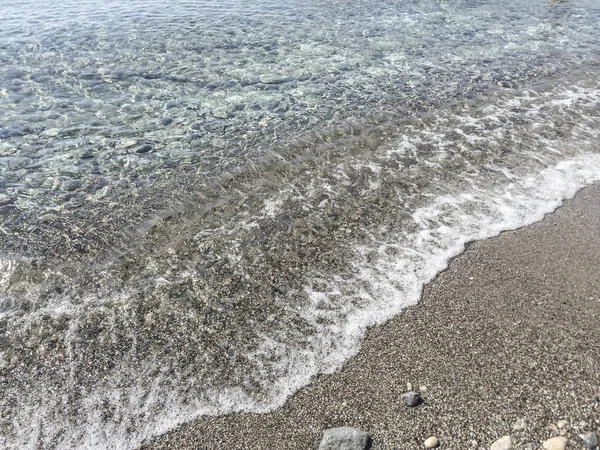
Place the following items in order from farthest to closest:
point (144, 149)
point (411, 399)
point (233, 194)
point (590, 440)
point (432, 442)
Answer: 1. point (144, 149)
2. point (233, 194)
3. point (411, 399)
4. point (432, 442)
5. point (590, 440)

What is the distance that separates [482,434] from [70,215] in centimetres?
771

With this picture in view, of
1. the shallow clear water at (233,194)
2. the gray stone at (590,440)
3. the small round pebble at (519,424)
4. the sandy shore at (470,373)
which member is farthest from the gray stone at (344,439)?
the gray stone at (590,440)

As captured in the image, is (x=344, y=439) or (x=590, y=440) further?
(x=344, y=439)

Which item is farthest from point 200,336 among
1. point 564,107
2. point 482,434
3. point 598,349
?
point 564,107

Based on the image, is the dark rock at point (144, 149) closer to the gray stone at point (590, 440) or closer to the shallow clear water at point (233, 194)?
the shallow clear water at point (233, 194)

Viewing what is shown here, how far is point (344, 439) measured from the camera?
4328mm

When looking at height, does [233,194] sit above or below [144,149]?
below

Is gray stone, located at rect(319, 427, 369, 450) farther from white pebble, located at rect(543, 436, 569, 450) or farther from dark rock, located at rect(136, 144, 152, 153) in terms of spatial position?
dark rock, located at rect(136, 144, 152, 153)

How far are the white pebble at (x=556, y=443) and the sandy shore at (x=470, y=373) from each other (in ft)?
0.21

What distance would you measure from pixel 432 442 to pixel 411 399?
20.1 inches

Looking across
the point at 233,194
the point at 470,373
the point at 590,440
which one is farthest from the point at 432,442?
the point at 233,194

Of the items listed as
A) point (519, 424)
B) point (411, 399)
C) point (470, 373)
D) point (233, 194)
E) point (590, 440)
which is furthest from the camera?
A: point (233, 194)

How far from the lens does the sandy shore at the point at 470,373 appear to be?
4465 millimetres

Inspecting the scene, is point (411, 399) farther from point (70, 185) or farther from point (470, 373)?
point (70, 185)
